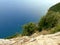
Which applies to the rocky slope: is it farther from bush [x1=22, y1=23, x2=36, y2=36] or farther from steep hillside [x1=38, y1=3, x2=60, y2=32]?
bush [x1=22, y1=23, x2=36, y2=36]

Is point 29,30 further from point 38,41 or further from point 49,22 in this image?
point 38,41

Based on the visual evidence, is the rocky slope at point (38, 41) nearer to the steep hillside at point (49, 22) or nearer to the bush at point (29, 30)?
the steep hillside at point (49, 22)

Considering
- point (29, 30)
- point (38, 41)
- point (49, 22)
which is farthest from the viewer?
point (49, 22)

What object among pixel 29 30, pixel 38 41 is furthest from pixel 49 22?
pixel 38 41

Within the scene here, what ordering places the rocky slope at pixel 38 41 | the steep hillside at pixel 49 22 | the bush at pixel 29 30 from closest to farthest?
the rocky slope at pixel 38 41
the bush at pixel 29 30
the steep hillside at pixel 49 22

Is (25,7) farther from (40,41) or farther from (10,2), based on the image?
(40,41)

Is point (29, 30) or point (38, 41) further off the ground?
→ point (29, 30)

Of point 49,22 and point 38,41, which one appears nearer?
point 38,41

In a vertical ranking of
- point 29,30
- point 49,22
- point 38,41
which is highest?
point 49,22

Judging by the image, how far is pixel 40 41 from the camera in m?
7.90

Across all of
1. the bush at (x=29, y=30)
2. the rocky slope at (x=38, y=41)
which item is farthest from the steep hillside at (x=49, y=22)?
the rocky slope at (x=38, y=41)

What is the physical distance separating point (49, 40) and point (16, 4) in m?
94.8

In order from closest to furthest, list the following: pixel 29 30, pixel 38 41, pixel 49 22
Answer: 1. pixel 38 41
2. pixel 29 30
3. pixel 49 22


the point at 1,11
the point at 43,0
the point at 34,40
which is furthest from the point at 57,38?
the point at 43,0
